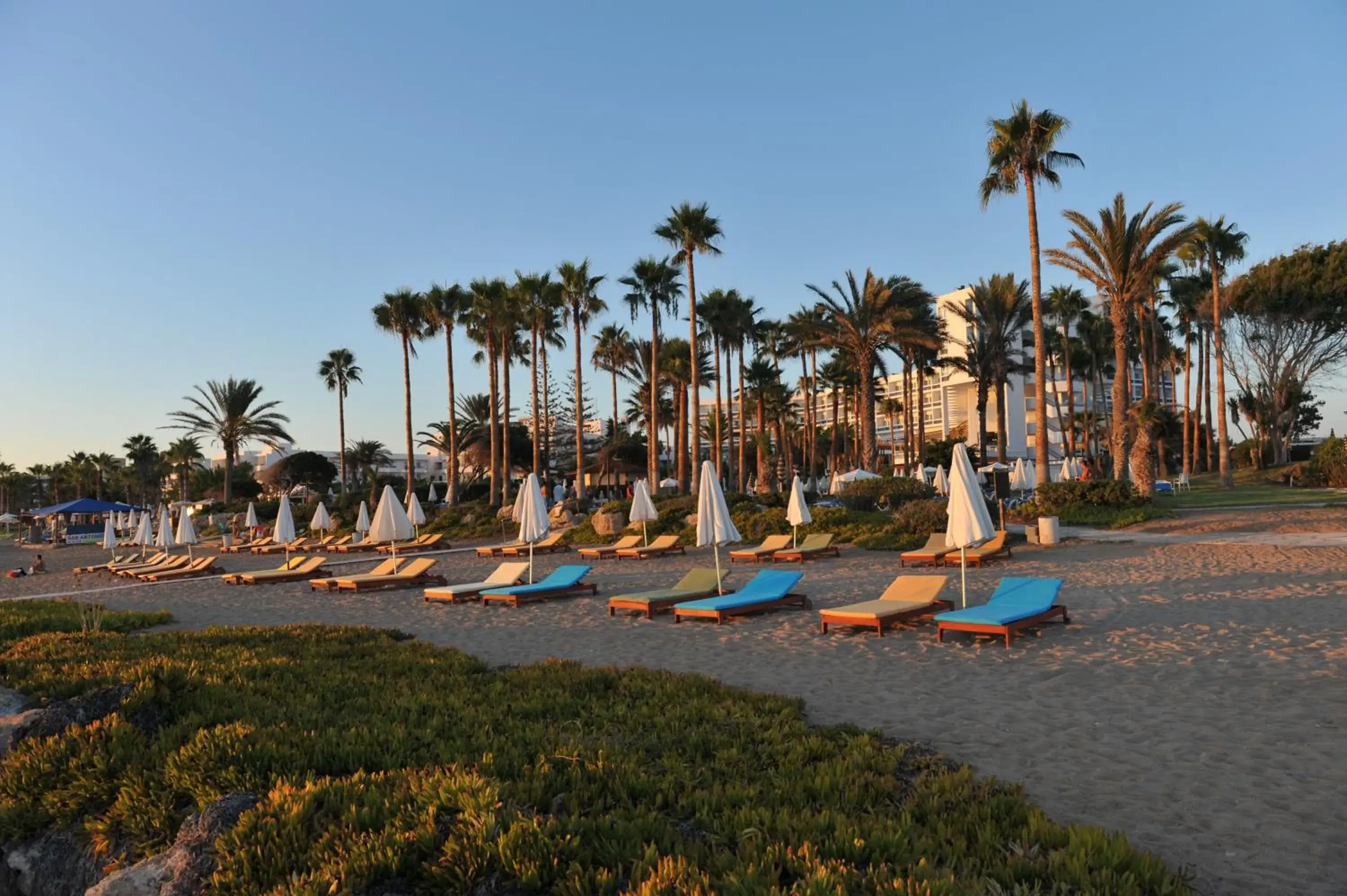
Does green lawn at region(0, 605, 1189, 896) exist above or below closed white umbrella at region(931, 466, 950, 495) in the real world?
below

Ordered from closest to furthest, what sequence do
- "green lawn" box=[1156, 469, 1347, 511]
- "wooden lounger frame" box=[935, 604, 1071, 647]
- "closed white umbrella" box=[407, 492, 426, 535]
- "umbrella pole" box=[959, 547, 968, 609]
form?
"wooden lounger frame" box=[935, 604, 1071, 647]
"umbrella pole" box=[959, 547, 968, 609]
"closed white umbrella" box=[407, 492, 426, 535]
"green lawn" box=[1156, 469, 1347, 511]

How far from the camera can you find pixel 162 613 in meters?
13.8

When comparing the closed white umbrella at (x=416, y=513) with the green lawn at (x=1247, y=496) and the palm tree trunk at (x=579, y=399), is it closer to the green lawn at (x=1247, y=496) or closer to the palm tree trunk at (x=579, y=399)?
the palm tree trunk at (x=579, y=399)


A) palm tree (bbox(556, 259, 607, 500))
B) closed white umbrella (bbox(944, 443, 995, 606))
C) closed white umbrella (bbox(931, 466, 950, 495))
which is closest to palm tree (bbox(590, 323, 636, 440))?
palm tree (bbox(556, 259, 607, 500))

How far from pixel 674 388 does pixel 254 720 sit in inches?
1975

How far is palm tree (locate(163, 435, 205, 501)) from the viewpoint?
7756 cm

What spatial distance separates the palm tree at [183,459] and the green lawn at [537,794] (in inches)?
3074

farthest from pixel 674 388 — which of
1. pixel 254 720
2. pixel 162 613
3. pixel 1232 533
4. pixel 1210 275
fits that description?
pixel 254 720

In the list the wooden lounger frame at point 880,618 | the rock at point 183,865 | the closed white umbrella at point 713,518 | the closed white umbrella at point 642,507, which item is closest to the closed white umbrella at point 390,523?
the closed white umbrella at point 642,507

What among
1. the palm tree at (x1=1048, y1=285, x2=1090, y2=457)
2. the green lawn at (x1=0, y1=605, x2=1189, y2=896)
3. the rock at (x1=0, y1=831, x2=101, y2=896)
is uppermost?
the palm tree at (x1=1048, y1=285, x2=1090, y2=457)

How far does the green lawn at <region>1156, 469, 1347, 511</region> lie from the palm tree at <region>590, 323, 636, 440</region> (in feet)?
88.7

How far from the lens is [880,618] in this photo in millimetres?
9789

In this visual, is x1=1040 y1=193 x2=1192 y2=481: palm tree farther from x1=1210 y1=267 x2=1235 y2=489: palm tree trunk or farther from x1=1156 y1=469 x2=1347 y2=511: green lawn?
x1=1210 y1=267 x2=1235 y2=489: palm tree trunk

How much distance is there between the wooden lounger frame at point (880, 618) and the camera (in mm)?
9859
